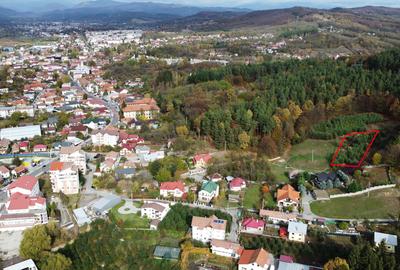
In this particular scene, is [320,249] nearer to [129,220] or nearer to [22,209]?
[129,220]

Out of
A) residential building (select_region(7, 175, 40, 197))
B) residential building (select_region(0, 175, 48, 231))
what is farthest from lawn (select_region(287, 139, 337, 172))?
residential building (select_region(7, 175, 40, 197))

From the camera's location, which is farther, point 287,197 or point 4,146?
point 4,146

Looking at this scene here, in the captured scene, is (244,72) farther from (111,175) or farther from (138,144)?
(111,175)

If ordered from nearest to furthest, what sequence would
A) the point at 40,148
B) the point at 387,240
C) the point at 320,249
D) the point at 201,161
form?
the point at 387,240
the point at 320,249
the point at 201,161
the point at 40,148

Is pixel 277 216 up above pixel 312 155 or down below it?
below

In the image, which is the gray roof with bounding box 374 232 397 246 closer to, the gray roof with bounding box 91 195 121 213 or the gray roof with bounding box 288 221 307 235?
the gray roof with bounding box 288 221 307 235

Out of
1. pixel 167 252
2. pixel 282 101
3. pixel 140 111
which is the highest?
pixel 282 101

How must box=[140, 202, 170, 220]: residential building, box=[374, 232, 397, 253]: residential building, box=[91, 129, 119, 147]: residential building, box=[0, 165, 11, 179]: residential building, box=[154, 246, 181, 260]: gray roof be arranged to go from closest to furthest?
1. box=[374, 232, 397, 253]: residential building
2. box=[154, 246, 181, 260]: gray roof
3. box=[140, 202, 170, 220]: residential building
4. box=[0, 165, 11, 179]: residential building
5. box=[91, 129, 119, 147]: residential building

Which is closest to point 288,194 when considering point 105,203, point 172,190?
point 172,190
